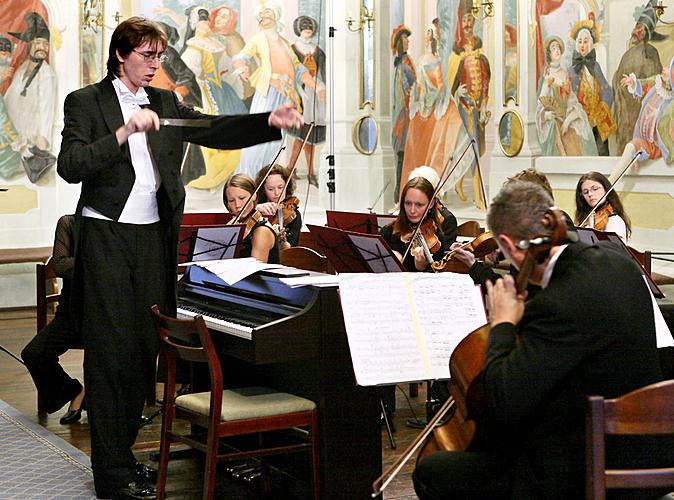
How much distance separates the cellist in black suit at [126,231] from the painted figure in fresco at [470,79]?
574cm

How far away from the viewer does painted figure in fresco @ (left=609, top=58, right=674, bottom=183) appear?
298 inches

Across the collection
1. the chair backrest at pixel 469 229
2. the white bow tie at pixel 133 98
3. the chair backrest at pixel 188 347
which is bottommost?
the chair backrest at pixel 188 347

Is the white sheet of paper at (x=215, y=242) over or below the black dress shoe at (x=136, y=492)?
over

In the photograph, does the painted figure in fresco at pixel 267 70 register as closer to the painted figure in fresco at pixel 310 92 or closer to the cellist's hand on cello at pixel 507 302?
the painted figure in fresco at pixel 310 92

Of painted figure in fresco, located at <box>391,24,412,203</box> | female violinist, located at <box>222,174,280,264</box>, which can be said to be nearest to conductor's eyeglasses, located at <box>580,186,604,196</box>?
female violinist, located at <box>222,174,280,264</box>

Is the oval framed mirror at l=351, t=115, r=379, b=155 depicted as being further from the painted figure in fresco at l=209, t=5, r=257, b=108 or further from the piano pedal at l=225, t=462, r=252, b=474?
the piano pedal at l=225, t=462, r=252, b=474

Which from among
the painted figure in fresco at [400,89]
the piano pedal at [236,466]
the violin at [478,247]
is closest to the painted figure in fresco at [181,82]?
the painted figure in fresco at [400,89]

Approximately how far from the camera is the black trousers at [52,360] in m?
5.51

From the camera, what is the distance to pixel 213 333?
420 cm

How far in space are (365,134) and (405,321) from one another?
8.01 meters

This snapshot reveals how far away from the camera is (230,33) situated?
11.1 metres

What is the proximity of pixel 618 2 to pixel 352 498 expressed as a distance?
525cm

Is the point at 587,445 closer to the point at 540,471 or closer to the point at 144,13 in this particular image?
the point at 540,471

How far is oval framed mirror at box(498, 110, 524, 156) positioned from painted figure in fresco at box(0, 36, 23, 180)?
4.37 meters
